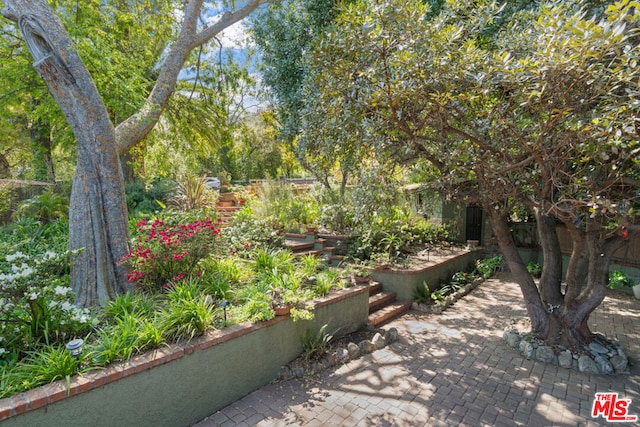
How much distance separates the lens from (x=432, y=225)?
875cm

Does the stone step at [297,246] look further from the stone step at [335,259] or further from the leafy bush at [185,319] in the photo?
the leafy bush at [185,319]

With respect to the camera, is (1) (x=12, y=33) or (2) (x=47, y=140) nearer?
(1) (x=12, y=33)

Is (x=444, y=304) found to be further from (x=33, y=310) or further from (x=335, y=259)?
(x=33, y=310)

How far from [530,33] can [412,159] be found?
5.81 feet

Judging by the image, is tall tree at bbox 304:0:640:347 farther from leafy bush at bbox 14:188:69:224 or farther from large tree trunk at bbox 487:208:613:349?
leafy bush at bbox 14:188:69:224

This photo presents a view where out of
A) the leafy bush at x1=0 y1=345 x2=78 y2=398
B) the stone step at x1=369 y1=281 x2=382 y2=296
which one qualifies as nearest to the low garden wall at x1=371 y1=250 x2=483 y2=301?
the stone step at x1=369 y1=281 x2=382 y2=296

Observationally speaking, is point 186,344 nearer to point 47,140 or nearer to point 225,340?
point 225,340

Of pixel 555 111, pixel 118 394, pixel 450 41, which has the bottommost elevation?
pixel 118 394

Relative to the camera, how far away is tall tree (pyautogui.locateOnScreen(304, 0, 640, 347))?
9.19 ft

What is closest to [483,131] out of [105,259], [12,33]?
[105,259]

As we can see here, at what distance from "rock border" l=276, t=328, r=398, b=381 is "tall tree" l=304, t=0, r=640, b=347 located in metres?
2.05

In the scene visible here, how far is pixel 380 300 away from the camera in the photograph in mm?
5719

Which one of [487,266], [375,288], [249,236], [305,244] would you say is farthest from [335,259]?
[487,266]

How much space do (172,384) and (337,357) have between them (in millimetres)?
1923
